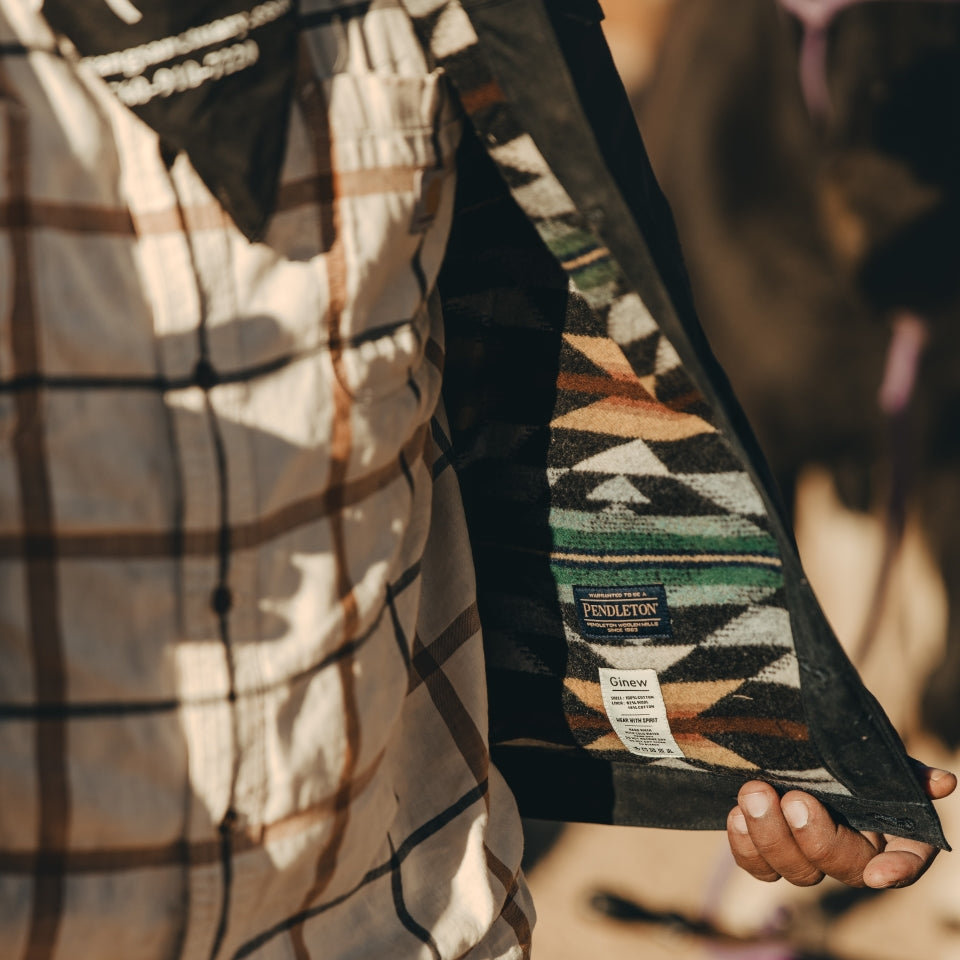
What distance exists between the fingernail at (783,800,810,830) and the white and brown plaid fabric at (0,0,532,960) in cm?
38

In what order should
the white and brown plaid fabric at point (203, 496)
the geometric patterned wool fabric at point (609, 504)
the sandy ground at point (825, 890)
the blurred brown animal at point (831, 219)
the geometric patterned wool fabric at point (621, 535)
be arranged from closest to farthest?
the white and brown plaid fabric at point (203, 496), the geometric patterned wool fabric at point (609, 504), the geometric patterned wool fabric at point (621, 535), the blurred brown animal at point (831, 219), the sandy ground at point (825, 890)

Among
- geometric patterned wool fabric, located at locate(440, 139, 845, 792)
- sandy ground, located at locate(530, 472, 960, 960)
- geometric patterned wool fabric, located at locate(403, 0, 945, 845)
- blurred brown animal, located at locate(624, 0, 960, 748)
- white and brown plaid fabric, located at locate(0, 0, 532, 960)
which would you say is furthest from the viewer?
sandy ground, located at locate(530, 472, 960, 960)

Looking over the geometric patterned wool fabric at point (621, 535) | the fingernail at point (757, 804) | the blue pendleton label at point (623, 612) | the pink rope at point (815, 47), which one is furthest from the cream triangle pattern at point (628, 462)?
the pink rope at point (815, 47)

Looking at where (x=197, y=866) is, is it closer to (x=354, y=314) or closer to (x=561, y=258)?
(x=354, y=314)

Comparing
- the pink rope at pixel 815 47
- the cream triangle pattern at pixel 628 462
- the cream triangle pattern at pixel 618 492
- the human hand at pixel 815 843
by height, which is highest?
the pink rope at pixel 815 47

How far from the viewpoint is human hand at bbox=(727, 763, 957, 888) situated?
820mm

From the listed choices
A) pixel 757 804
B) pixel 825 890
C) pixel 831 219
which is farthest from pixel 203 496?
pixel 825 890

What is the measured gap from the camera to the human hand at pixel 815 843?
820mm

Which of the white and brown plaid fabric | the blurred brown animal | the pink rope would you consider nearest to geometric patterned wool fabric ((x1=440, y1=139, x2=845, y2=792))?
the white and brown plaid fabric

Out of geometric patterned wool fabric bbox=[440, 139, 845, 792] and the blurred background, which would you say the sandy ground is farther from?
geometric patterned wool fabric bbox=[440, 139, 845, 792]

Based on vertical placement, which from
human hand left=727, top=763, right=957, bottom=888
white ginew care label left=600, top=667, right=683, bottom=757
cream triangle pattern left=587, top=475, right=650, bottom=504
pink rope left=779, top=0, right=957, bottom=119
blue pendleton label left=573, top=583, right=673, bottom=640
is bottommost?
human hand left=727, top=763, right=957, bottom=888

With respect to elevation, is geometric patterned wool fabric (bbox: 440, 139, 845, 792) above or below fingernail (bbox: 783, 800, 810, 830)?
above

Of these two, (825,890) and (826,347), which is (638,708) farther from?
(825,890)

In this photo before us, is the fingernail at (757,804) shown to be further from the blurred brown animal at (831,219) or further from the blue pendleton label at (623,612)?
the blurred brown animal at (831,219)
